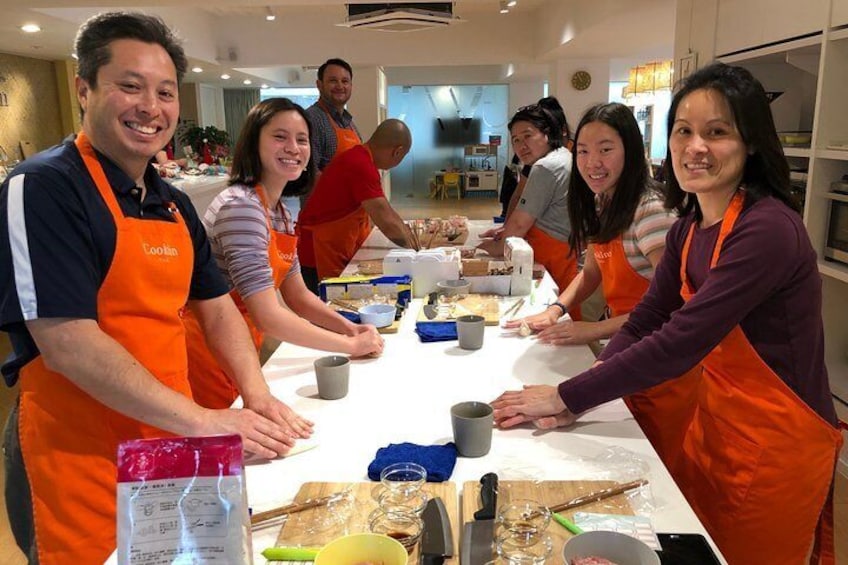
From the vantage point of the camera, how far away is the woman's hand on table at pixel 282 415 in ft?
4.73

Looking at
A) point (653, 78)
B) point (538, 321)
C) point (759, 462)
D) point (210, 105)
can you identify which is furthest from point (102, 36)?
point (210, 105)

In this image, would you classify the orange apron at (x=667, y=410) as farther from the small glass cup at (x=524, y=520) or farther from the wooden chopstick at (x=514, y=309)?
the small glass cup at (x=524, y=520)

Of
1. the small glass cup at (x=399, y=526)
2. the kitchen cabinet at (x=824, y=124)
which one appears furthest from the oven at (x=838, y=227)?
the small glass cup at (x=399, y=526)

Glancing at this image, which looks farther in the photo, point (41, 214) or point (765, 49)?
point (765, 49)

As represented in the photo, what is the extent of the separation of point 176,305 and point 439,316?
1068mm

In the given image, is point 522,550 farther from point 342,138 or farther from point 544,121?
point 342,138

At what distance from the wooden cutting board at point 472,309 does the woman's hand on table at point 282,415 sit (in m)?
0.85

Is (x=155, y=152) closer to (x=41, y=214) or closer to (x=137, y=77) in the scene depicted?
(x=137, y=77)

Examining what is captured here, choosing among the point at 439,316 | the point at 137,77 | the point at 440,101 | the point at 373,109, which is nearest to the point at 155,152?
the point at 137,77

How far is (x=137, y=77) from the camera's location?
53.3 inches

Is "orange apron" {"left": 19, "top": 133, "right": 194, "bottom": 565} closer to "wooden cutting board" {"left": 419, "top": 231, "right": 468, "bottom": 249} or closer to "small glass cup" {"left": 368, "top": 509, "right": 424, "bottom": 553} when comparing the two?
"small glass cup" {"left": 368, "top": 509, "right": 424, "bottom": 553}

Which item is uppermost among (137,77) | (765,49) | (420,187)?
(765,49)

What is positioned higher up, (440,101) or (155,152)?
(440,101)

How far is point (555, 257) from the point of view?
3379mm
